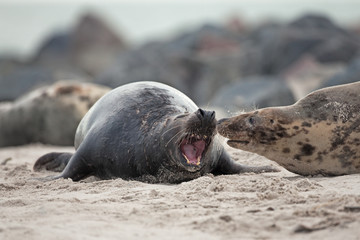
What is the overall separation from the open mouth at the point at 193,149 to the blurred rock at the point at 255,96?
5.54m

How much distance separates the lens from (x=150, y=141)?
220 inches

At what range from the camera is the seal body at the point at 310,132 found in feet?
17.8

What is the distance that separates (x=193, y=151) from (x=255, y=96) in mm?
7610

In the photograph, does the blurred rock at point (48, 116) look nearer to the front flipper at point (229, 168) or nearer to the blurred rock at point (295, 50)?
the front flipper at point (229, 168)

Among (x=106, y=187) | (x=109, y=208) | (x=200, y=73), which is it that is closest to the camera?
(x=109, y=208)

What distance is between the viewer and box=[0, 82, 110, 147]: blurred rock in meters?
11.1

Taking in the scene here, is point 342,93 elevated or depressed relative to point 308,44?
depressed

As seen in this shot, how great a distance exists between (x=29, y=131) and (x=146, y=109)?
19.1ft

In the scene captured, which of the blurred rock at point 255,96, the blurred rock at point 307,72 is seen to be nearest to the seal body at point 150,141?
the blurred rock at point 255,96

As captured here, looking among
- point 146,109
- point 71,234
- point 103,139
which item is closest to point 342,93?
point 146,109

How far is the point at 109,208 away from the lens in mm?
4270

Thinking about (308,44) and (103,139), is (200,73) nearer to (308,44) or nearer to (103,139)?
(308,44)

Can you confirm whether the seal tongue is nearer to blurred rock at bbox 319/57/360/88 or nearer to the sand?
the sand

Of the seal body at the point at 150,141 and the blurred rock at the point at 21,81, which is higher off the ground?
the seal body at the point at 150,141
